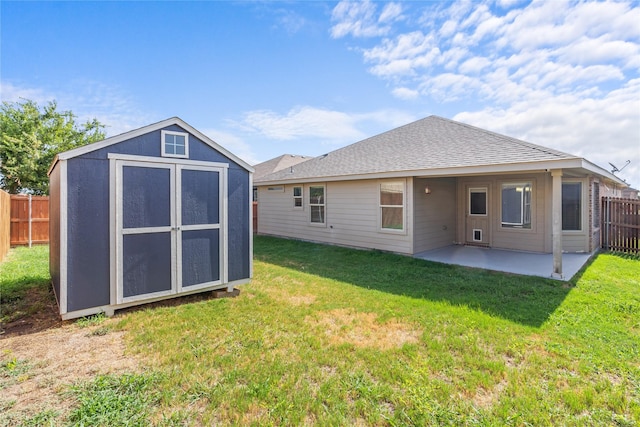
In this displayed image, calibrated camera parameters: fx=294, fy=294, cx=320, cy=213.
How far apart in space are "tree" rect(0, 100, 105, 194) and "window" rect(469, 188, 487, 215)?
66.5 feet

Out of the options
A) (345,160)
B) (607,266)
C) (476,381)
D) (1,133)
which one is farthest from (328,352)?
(1,133)

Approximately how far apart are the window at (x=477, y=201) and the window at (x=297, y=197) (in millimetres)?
6064

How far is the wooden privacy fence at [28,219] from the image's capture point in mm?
10102

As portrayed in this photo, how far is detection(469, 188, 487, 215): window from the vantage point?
944 centimetres

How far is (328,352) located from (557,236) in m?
5.40

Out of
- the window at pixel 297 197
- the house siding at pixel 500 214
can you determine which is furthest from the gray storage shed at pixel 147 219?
the house siding at pixel 500 214

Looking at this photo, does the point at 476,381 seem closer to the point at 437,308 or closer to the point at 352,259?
the point at 437,308

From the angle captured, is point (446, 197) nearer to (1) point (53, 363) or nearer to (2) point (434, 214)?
(2) point (434, 214)

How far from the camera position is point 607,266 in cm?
709

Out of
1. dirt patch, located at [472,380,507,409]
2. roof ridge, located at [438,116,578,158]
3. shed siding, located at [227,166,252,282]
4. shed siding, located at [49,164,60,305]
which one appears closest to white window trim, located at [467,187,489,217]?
roof ridge, located at [438,116,578,158]

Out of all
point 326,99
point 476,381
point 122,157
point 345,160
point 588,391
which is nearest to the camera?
point 588,391

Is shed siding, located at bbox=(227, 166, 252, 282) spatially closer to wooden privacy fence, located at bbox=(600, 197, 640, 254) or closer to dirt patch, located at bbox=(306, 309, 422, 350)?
dirt patch, located at bbox=(306, 309, 422, 350)

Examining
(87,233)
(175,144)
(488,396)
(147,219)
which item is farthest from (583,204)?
(87,233)

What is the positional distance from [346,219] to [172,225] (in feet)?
20.4
